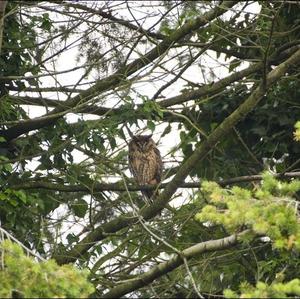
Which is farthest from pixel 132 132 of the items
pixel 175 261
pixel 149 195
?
pixel 175 261

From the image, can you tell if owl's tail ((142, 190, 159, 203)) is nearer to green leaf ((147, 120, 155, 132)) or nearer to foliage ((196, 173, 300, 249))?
green leaf ((147, 120, 155, 132))

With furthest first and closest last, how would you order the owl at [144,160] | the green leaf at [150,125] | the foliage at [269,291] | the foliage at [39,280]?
the owl at [144,160], the green leaf at [150,125], the foliage at [39,280], the foliage at [269,291]

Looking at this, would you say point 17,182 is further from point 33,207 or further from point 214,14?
point 214,14

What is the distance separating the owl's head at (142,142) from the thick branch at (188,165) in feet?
5.62

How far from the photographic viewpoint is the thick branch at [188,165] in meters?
6.78

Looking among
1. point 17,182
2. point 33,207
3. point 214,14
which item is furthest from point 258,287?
point 33,207

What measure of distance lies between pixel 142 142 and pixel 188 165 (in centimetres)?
246

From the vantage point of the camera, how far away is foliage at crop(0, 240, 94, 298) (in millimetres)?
4293

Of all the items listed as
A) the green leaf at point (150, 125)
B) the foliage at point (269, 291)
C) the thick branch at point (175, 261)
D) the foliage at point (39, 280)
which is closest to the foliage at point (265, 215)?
the thick branch at point (175, 261)

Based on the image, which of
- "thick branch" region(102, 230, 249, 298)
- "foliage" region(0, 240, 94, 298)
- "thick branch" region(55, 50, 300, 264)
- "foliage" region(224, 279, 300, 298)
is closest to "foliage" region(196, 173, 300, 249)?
"thick branch" region(102, 230, 249, 298)

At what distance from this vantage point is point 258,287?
167 inches

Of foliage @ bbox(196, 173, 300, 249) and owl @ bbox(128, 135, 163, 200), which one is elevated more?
owl @ bbox(128, 135, 163, 200)

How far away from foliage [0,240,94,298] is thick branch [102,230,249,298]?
2.95 feet

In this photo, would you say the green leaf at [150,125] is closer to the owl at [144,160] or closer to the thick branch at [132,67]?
the thick branch at [132,67]
